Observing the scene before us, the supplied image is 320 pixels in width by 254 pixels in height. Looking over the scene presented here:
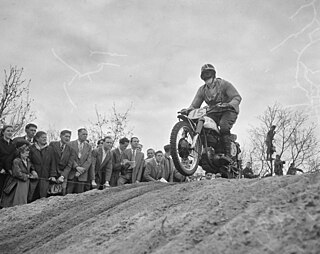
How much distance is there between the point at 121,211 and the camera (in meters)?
3.53

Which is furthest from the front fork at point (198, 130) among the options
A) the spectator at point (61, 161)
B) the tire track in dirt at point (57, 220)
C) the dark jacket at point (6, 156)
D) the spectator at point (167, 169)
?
the dark jacket at point (6, 156)

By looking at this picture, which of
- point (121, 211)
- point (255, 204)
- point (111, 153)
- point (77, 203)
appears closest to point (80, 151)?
point (111, 153)

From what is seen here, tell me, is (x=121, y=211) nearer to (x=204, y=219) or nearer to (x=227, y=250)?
(x=204, y=219)

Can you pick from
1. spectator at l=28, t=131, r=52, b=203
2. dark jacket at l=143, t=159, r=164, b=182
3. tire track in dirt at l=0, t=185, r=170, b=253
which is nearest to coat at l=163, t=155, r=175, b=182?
dark jacket at l=143, t=159, r=164, b=182

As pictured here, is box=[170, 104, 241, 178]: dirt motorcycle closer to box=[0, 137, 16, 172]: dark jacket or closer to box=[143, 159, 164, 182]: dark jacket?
box=[143, 159, 164, 182]: dark jacket

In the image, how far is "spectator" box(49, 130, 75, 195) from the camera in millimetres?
6422

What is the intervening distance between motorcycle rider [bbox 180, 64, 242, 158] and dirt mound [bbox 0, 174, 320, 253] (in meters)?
2.42

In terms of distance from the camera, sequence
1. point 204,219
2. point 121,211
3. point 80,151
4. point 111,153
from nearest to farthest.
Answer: point 204,219 → point 121,211 → point 80,151 → point 111,153

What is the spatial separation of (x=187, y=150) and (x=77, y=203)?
1.79 m

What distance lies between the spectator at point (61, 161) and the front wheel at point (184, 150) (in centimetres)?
227

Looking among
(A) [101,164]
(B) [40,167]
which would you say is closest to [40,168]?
(B) [40,167]

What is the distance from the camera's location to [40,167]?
625cm

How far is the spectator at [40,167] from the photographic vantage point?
615cm

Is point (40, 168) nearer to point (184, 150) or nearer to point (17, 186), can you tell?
point (17, 186)
